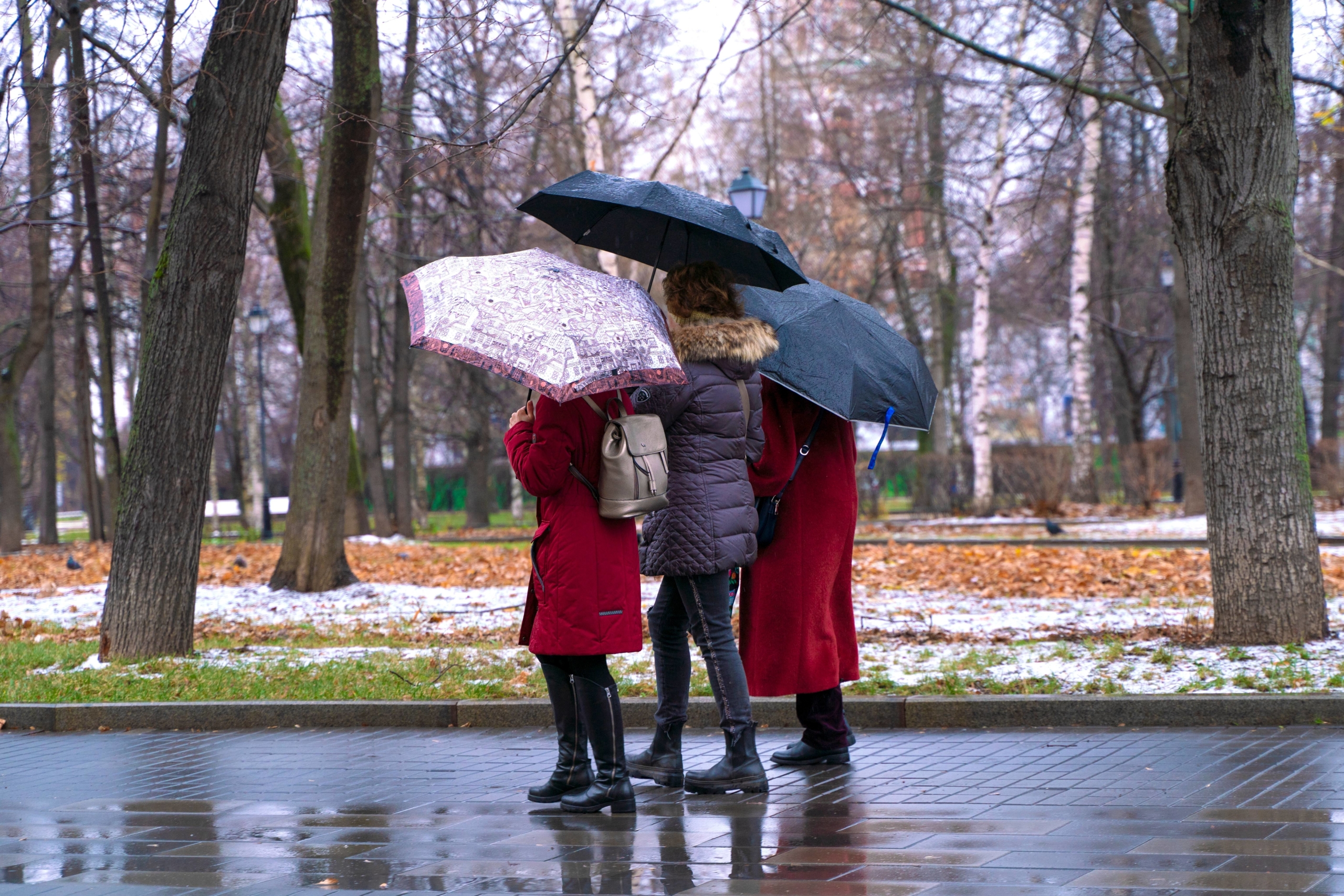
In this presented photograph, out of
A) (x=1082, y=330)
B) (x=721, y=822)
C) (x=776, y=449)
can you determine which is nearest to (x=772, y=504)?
(x=776, y=449)

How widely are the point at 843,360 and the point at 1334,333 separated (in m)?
31.2

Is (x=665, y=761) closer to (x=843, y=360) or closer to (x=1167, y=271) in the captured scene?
(x=843, y=360)

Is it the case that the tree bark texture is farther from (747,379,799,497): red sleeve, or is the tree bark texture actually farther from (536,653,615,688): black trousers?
(536,653,615,688): black trousers

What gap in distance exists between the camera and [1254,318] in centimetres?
746

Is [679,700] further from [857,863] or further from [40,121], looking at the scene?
[40,121]

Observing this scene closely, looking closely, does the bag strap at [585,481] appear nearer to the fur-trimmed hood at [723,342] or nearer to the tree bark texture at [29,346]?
the fur-trimmed hood at [723,342]

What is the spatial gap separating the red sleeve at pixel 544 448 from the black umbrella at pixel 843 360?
93 centimetres

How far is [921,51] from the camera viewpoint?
23.0 meters

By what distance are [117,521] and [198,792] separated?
3.63 meters

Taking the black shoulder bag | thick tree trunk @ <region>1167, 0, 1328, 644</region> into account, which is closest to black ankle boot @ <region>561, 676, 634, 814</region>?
the black shoulder bag

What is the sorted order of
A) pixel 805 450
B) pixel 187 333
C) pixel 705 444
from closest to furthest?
pixel 705 444, pixel 805 450, pixel 187 333

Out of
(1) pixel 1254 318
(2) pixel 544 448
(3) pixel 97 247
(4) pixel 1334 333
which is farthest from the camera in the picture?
(4) pixel 1334 333

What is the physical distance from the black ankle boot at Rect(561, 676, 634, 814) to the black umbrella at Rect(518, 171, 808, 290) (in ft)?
5.71

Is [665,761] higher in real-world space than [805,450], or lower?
lower
